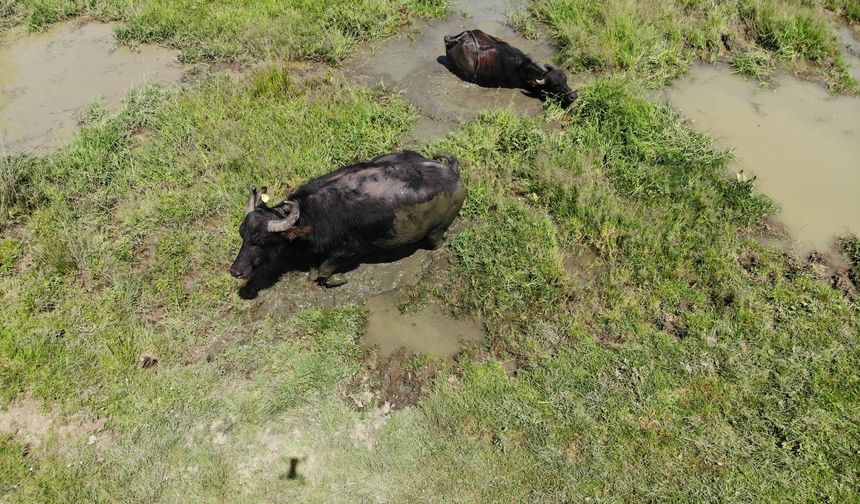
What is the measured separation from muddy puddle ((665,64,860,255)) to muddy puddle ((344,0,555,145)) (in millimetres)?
2491

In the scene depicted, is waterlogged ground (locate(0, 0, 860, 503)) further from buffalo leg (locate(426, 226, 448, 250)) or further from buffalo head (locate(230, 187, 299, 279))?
buffalo head (locate(230, 187, 299, 279))

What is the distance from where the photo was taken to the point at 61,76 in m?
8.25

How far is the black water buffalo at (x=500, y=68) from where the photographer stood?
784 centimetres

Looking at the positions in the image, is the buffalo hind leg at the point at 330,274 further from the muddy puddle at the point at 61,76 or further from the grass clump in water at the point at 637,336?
the muddy puddle at the point at 61,76

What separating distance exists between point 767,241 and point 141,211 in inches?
290

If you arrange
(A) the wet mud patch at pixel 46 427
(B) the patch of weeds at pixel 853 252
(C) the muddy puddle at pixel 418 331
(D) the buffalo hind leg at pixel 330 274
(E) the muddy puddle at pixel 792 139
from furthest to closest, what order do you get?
1. (E) the muddy puddle at pixel 792 139
2. (B) the patch of weeds at pixel 853 252
3. (D) the buffalo hind leg at pixel 330 274
4. (C) the muddy puddle at pixel 418 331
5. (A) the wet mud patch at pixel 46 427

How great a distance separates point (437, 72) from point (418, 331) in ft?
15.8

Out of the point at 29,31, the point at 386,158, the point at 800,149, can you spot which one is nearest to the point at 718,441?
the point at 386,158

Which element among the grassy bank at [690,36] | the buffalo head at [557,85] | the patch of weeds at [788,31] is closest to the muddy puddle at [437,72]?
the buffalo head at [557,85]

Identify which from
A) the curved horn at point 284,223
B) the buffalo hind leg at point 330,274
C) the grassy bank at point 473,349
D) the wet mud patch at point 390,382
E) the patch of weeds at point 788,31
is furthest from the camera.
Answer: the patch of weeds at point 788,31

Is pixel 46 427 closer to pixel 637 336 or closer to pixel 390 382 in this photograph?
pixel 390 382

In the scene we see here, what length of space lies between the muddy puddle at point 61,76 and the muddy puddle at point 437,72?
10.4 ft

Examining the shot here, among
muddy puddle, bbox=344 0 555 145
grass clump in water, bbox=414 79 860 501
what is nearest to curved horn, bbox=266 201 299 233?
grass clump in water, bbox=414 79 860 501

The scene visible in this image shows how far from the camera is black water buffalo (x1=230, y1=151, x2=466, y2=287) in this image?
532 cm
